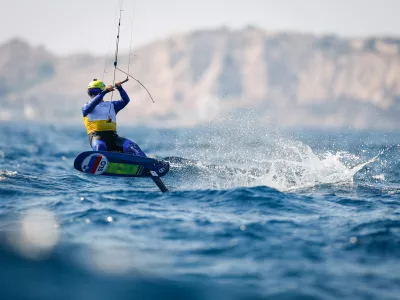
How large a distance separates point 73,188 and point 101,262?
6.50 m

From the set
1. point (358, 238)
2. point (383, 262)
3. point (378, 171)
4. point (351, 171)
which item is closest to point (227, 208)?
point (358, 238)

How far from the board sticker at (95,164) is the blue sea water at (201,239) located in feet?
1.66

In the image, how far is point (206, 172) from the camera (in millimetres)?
15641

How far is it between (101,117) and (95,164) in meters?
1.53

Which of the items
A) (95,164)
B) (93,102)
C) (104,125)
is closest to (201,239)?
(95,164)

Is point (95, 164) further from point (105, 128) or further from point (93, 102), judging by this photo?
point (93, 102)

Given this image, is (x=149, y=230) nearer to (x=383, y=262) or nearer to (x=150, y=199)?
(x=150, y=199)

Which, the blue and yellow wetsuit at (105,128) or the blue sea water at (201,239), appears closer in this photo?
the blue sea water at (201,239)

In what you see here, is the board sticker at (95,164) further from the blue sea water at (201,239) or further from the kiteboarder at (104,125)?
the kiteboarder at (104,125)

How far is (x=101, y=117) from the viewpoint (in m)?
14.6

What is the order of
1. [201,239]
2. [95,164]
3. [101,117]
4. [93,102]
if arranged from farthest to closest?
[101,117] → [93,102] → [95,164] → [201,239]

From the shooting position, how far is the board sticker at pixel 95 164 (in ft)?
45.0

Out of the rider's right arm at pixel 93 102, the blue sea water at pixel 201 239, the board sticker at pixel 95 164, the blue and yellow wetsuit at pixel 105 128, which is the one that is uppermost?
the rider's right arm at pixel 93 102

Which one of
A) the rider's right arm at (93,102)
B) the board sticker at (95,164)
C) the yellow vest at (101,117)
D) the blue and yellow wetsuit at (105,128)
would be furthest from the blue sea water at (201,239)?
the rider's right arm at (93,102)
